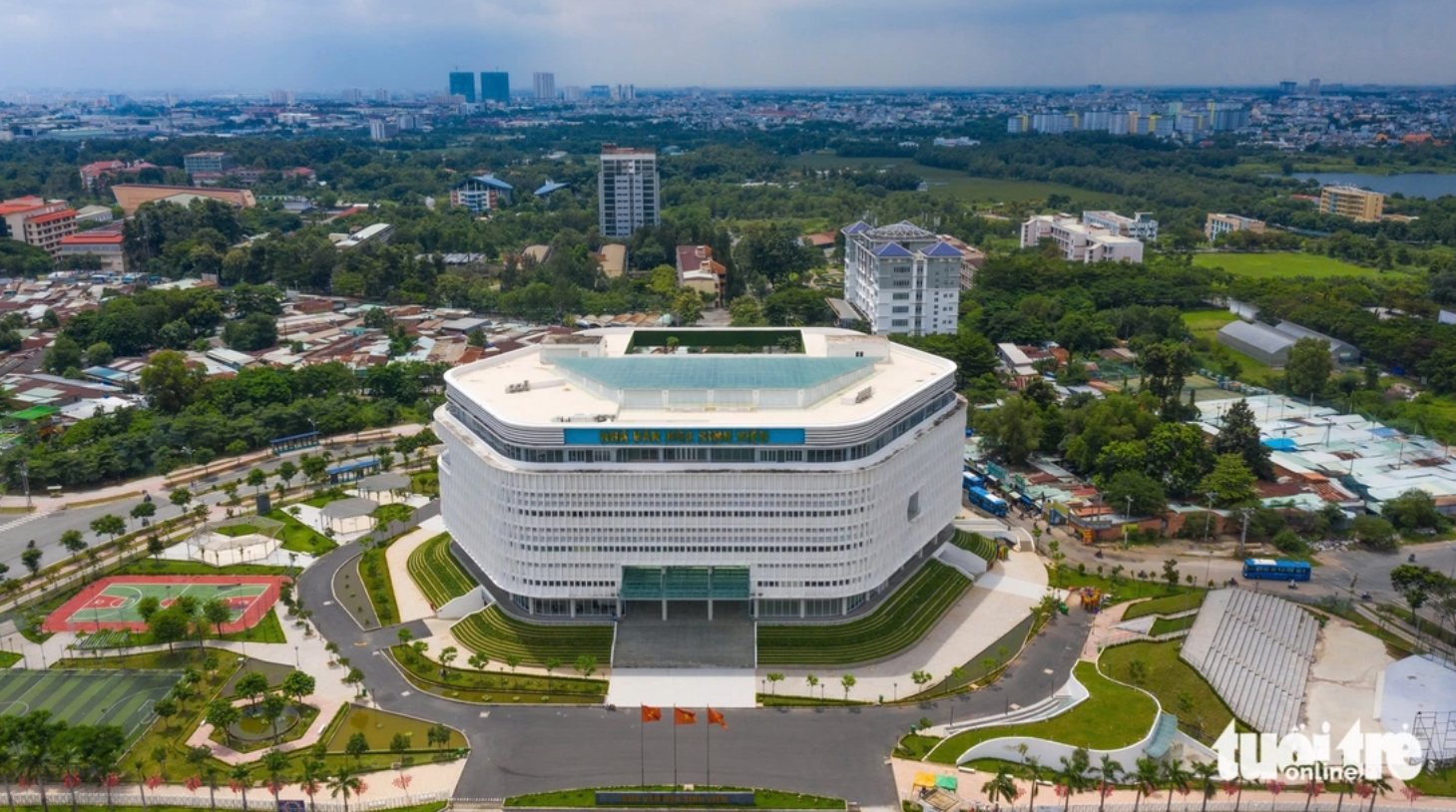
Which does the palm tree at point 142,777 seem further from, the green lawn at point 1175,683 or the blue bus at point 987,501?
the blue bus at point 987,501

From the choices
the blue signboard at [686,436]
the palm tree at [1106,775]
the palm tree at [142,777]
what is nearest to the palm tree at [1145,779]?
the palm tree at [1106,775]

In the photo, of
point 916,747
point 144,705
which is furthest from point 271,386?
point 916,747

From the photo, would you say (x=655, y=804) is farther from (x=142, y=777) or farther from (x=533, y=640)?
(x=142, y=777)

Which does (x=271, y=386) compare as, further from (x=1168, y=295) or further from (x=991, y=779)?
(x=1168, y=295)

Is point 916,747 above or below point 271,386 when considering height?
below

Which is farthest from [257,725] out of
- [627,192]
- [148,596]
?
[627,192]

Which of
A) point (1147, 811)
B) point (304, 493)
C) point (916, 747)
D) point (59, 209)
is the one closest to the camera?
point (1147, 811)

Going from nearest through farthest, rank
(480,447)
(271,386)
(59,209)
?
(480,447) → (271,386) → (59,209)
